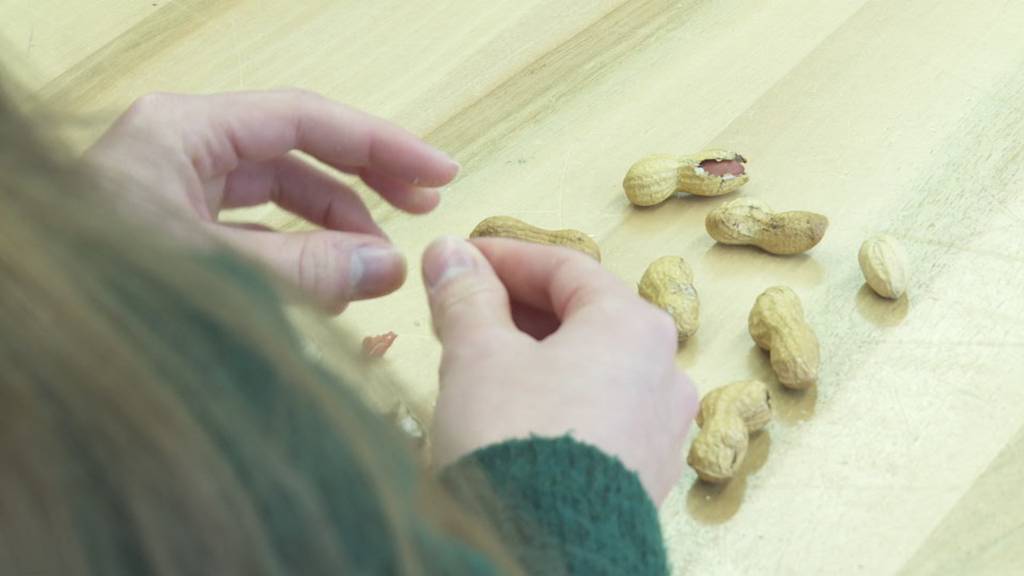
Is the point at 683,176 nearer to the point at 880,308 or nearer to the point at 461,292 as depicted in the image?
the point at 880,308

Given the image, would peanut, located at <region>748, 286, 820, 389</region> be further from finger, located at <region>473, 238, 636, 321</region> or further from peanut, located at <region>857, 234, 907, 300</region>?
finger, located at <region>473, 238, 636, 321</region>

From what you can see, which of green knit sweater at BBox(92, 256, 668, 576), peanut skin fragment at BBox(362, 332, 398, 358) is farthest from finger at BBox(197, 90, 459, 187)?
green knit sweater at BBox(92, 256, 668, 576)

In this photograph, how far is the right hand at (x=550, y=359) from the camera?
53 cm

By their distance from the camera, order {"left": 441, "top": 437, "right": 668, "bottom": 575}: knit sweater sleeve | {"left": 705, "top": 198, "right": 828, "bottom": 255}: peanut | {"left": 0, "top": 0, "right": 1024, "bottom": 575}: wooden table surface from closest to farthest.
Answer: {"left": 441, "top": 437, "right": 668, "bottom": 575}: knit sweater sleeve → {"left": 0, "top": 0, "right": 1024, "bottom": 575}: wooden table surface → {"left": 705, "top": 198, "right": 828, "bottom": 255}: peanut

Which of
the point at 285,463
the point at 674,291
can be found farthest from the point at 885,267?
the point at 285,463

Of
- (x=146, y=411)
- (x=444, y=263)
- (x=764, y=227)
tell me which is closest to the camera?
(x=146, y=411)

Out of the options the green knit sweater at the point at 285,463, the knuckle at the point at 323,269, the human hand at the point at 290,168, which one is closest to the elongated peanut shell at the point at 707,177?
the human hand at the point at 290,168

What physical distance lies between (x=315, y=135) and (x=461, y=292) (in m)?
0.13

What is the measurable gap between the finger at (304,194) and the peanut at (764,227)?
0.76ft

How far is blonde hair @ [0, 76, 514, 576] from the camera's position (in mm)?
285

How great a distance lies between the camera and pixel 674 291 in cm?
79

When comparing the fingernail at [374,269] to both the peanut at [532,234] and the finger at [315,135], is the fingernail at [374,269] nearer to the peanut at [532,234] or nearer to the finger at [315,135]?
the finger at [315,135]

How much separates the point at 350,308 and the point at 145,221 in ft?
1.69

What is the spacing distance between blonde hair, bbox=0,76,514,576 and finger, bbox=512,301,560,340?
33 cm
